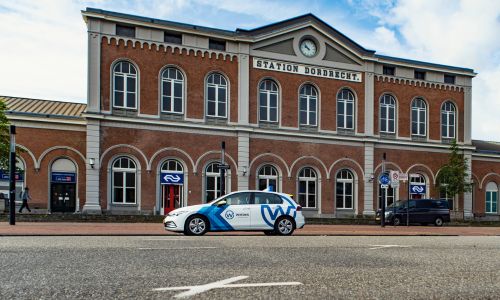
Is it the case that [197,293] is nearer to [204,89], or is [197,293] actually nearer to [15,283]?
[15,283]

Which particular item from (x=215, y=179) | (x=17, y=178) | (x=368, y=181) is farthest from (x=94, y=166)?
(x=368, y=181)

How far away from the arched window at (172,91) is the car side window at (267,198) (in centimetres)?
1678

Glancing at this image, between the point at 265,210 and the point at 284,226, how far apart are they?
34.1 inches

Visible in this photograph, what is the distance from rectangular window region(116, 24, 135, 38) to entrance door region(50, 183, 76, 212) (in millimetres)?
10048

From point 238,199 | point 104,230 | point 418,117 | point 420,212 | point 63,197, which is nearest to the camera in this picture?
point 238,199

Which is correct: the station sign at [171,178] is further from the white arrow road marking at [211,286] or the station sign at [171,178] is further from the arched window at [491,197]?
the arched window at [491,197]

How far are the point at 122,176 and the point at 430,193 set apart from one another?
77.7ft

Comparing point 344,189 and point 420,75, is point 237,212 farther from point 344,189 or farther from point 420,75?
point 420,75

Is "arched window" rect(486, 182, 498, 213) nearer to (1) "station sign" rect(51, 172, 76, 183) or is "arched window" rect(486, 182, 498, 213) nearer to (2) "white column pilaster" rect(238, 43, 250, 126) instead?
(2) "white column pilaster" rect(238, 43, 250, 126)

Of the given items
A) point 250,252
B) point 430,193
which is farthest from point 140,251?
point 430,193

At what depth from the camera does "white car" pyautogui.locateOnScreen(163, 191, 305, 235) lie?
51.9ft

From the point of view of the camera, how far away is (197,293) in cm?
582

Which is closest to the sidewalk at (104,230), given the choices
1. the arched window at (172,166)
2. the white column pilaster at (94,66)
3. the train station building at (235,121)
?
the train station building at (235,121)

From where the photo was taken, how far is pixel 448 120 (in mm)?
41219
